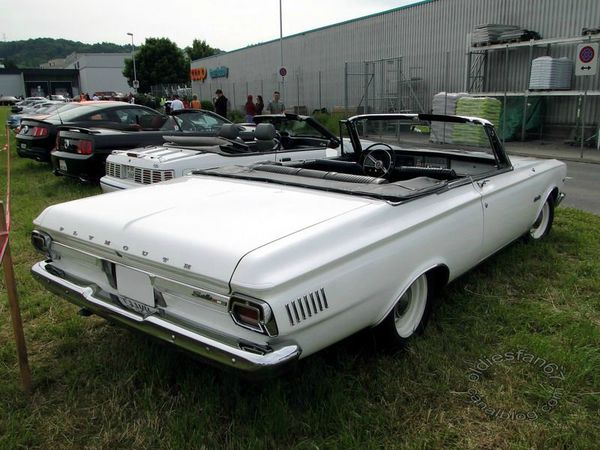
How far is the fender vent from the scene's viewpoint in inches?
84.7

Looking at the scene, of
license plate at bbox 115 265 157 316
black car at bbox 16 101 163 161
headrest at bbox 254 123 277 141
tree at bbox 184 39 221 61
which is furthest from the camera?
tree at bbox 184 39 221 61

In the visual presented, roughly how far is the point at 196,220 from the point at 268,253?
0.58 meters

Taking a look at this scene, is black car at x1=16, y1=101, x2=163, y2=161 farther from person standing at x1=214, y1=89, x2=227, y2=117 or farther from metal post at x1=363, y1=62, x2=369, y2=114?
metal post at x1=363, y1=62, x2=369, y2=114

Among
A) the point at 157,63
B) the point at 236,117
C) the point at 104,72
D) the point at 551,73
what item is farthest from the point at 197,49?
the point at 551,73

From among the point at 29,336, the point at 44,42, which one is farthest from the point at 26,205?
the point at 44,42

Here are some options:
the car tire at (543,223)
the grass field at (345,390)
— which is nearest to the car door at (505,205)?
the grass field at (345,390)

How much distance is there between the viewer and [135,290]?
8.53ft

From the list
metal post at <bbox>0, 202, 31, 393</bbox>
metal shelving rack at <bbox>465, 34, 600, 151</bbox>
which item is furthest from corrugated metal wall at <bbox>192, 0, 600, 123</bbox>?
metal post at <bbox>0, 202, 31, 393</bbox>

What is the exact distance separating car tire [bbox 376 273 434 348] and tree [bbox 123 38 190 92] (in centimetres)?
6487

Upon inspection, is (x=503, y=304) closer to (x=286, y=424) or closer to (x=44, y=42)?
(x=286, y=424)

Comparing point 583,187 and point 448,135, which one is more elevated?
point 448,135

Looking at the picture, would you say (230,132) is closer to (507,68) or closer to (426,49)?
(507,68)

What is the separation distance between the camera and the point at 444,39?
19812mm

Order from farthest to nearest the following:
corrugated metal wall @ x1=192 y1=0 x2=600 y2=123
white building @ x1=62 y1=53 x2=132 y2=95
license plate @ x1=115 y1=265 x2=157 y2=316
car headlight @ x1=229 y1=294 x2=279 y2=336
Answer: white building @ x1=62 y1=53 x2=132 y2=95 < corrugated metal wall @ x1=192 y1=0 x2=600 y2=123 < license plate @ x1=115 y1=265 x2=157 y2=316 < car headlight @ x1=229 y1=294 x2=279 y2=336
